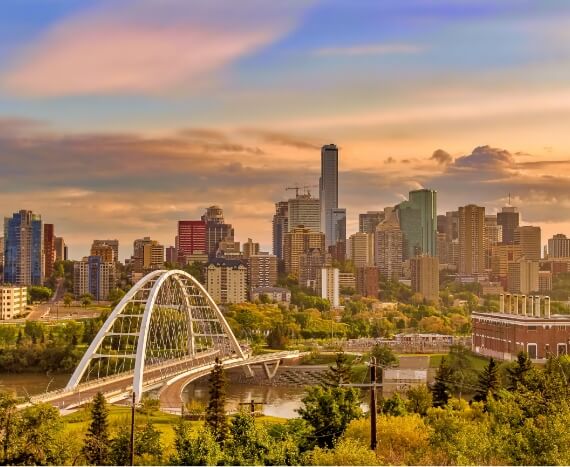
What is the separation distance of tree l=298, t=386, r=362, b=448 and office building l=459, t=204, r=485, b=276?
8061 cm

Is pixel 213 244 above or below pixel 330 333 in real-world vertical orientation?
above

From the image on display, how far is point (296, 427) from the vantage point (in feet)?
67.9

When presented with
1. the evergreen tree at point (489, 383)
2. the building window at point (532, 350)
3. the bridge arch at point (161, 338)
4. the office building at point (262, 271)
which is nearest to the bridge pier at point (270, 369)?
the bridge arch at point (161, 338)

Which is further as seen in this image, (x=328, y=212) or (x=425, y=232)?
(x=328, y=212)

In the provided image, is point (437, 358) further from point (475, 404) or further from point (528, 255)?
point (528, 255)

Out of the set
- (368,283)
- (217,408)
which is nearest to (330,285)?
(368,283)

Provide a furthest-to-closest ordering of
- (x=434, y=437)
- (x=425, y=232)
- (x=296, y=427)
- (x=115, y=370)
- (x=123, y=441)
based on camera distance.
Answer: (x=425, y=232)
(x=115, y=370)
(x=296, y=427)
(x=123, y=441)
(x=434, y=437)

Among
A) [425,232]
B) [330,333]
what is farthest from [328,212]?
[330,333]

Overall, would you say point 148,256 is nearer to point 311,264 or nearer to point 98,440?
point 311,264

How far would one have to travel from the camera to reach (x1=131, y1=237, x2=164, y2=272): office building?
95.5m

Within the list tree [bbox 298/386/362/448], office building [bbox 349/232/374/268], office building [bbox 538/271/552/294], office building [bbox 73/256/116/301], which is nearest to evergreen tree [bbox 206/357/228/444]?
tree [bbox 298/386/362/448]

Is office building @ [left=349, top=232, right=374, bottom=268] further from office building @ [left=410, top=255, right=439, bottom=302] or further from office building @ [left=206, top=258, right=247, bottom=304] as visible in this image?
office building @ [left=206, top=258, right=247, bottom=304]

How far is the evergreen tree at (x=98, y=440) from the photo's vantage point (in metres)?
17.9

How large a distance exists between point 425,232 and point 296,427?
310ft
